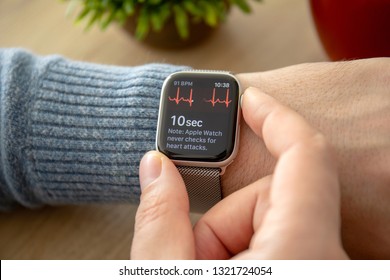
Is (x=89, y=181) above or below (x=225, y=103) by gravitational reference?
below

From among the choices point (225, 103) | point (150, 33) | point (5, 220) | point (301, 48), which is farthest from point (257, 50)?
point (5, 220)

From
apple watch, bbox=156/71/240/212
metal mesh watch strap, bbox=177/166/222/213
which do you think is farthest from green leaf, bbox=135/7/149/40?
metal mesh watch strap, bbox=177/166/222/213

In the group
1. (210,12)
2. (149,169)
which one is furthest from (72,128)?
(210,12)

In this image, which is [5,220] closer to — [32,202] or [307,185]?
[32,202]

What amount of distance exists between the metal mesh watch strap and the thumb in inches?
2.5

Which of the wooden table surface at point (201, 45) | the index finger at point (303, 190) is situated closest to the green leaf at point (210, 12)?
the wooden table surface at point (201, 45)

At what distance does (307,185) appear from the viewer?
16.2 inches

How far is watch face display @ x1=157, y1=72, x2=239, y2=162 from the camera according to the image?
59 cm

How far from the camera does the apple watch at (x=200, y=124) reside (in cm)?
59

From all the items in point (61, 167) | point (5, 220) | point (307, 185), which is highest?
point (307, 185)

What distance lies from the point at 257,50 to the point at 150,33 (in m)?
0.20

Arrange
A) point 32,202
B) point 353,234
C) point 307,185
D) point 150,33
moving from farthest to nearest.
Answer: point 150,33, point 32,202, point 353,234, point 307,185

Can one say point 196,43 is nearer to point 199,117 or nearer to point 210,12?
point 210,12

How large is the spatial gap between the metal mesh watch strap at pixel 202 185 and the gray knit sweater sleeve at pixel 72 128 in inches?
3.1
